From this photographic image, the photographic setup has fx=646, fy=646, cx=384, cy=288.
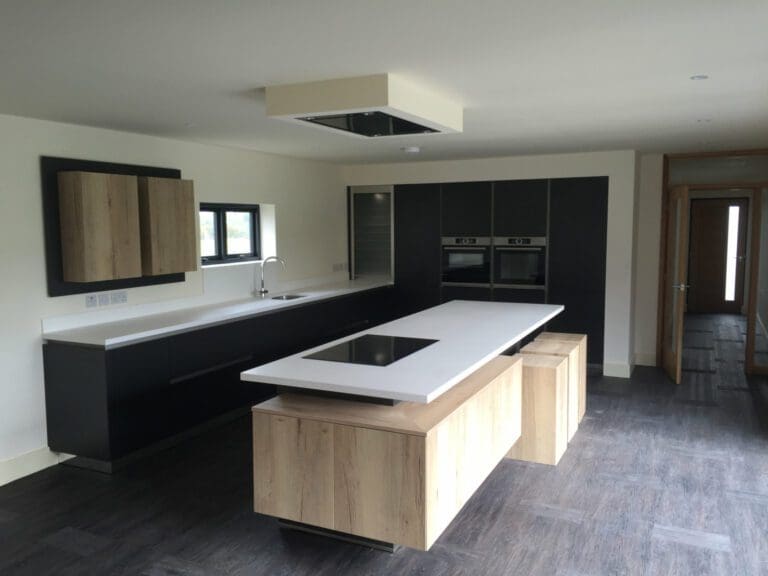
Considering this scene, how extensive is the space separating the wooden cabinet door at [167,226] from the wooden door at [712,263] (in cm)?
855

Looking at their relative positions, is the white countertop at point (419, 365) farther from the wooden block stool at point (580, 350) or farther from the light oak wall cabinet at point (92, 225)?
the light oak wall cabinet at point (92, 225)

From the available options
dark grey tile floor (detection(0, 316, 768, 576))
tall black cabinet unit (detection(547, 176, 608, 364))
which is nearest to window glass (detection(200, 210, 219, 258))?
dark grey tile floor (detection(0, 316, 768, 576))

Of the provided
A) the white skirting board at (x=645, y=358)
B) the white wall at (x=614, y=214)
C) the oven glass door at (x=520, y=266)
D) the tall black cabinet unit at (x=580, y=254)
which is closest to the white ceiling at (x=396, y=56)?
the white wall at (x=614, y=214)

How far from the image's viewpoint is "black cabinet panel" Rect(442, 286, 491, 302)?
7039 millimetres

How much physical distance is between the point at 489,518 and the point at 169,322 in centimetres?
250

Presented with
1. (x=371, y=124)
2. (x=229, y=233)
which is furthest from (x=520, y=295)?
(x=371, y=124)

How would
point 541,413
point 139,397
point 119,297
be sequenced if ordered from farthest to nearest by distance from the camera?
point 119,297, point 139,397, point 541,413

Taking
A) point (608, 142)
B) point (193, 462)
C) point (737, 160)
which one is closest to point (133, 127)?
point (193, 462)

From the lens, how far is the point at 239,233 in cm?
604

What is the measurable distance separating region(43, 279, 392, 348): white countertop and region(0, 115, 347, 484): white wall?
6.3 inches

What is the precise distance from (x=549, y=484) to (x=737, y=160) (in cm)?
459

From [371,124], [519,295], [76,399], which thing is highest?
[371,124]

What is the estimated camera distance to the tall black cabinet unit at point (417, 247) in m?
7.21

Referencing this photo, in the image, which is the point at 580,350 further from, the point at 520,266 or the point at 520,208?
the point at 520,208
